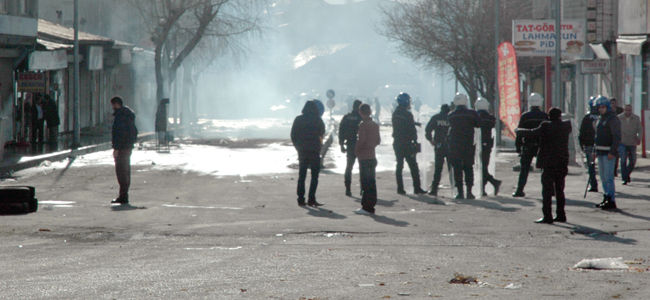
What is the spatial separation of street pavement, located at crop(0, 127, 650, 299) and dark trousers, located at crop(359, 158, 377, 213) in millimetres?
309

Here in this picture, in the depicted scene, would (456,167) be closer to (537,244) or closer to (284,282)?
(537,244)

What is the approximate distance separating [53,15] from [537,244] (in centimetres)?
4032

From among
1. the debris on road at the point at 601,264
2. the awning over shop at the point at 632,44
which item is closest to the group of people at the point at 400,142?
the debris on road at the point at 601,264

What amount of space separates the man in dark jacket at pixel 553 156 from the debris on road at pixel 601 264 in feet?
9.15

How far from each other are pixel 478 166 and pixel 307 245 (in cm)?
592

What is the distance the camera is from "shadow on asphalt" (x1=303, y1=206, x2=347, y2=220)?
1084 centimetres

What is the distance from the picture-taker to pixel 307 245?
8398 mm

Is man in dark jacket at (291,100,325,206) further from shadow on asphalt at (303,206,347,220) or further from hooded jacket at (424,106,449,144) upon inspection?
hooded jacket at (424,106,449,144)

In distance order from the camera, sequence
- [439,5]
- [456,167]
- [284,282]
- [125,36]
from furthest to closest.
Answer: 1. [125,36]
2. [439,5]
3. [456,167]
4. [284,282]

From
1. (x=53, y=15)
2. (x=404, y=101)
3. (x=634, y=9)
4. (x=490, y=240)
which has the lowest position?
(x=490, y=240)

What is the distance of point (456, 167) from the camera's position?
1297 centimetres

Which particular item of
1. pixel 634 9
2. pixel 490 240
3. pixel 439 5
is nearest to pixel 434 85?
pixel 439 5

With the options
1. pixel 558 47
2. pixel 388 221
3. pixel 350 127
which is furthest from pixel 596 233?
pixel 558 47

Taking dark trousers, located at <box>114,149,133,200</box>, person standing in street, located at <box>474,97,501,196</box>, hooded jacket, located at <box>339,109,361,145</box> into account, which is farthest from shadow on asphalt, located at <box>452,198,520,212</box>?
dark trousers, located at <box>114,149,133,200</box>
